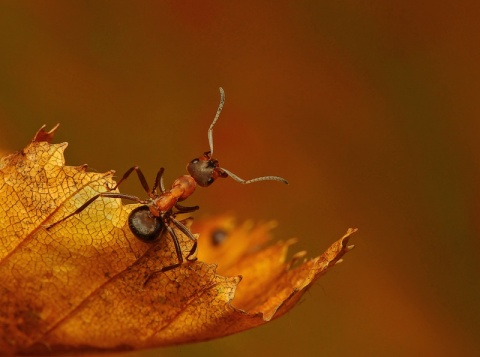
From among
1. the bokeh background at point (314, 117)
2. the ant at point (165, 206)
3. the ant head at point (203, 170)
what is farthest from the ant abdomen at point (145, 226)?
the bokeh background at point (314, 117)

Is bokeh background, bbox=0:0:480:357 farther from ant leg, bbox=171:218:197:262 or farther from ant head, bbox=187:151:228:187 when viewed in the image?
ant leg, bbox=171:218:197:262

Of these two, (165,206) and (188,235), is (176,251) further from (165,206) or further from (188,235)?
(165,206)

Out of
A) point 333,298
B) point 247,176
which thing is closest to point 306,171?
point 247,176

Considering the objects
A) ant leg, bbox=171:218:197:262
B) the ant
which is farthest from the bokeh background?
ant leg, bbox=171:218:197:262

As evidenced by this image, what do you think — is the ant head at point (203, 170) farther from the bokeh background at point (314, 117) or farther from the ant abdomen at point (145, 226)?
the bokeh background at point (314, 117)

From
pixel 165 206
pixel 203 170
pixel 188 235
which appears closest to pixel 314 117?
pixel 203 170
